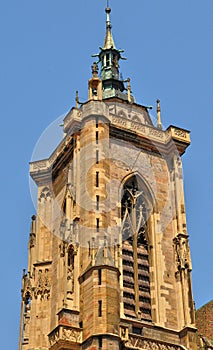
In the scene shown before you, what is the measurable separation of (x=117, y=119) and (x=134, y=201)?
3.43 metres

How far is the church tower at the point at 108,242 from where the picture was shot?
27703 millimetres

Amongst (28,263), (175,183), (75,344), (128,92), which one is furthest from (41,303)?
(128,92)

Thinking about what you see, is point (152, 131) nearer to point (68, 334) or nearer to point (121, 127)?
point (121, 127)

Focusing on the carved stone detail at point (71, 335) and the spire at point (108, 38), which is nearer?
the carved stone detail at point (71, 335)

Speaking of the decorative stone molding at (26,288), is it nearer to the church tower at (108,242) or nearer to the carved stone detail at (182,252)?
the church tower at (108,242)

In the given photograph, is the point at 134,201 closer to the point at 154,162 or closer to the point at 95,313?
the point at 154,162

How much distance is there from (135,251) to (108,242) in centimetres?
186

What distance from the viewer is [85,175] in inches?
1216

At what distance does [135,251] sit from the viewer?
1212 inches

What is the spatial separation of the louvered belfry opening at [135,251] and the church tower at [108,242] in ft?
0.12

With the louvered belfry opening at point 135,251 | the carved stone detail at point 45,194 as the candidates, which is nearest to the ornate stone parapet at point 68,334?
the louvered belfry opening at point 135,251

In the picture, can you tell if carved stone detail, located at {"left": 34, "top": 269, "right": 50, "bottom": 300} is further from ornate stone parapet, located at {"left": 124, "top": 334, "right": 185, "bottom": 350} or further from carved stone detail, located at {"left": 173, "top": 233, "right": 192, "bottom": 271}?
carved stone detail, located at {"left": 173, "top": 233, "right": 192, "bottom": 271}

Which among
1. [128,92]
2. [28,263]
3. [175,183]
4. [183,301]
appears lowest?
[183,301]

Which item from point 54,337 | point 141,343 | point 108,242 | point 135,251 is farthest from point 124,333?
point 135,251
